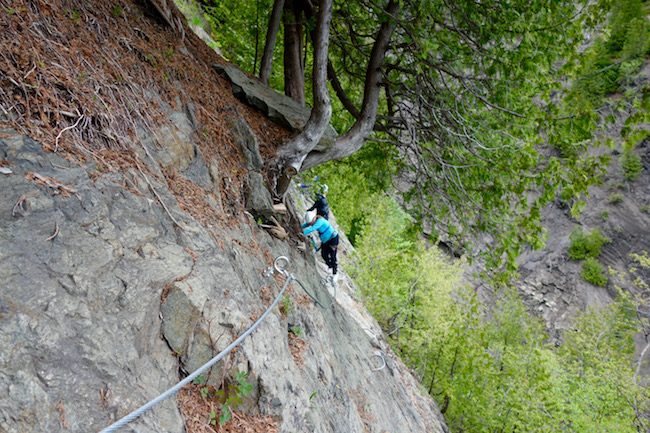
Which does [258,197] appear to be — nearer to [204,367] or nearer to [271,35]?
[204,367]

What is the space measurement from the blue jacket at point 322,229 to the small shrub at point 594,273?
3204 cm

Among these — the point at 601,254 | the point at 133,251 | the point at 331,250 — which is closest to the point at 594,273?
the point at 601,254

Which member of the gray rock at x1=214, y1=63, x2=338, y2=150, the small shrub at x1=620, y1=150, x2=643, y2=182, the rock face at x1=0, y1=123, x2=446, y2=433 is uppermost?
the small shrub at x1=620, y1=150, x2=643, y2=182

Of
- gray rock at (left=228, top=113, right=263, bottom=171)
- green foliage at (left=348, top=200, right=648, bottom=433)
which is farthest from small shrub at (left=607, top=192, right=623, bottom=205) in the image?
gray rock at (left=228, top=113, right=263, bottom=171)

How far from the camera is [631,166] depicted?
3541 centimetres

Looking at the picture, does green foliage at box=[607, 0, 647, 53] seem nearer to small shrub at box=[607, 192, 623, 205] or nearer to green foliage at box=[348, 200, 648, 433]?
small shrub at box=[607, 192, 623, 205]

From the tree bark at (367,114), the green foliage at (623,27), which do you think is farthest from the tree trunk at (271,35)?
the green foliage at (623,27)

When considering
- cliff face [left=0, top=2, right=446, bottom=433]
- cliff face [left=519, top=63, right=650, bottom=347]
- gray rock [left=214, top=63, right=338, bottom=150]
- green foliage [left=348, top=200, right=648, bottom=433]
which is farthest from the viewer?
cliff face [left=519, top=63, right=650, bottom=347]

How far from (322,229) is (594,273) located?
1286 inches

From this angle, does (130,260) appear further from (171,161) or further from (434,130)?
(434,130)

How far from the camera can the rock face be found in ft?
6.94

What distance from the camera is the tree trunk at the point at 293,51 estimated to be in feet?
23.1

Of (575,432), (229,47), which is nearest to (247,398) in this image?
(229,47)

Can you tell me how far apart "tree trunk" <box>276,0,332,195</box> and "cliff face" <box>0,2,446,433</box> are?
472mm
